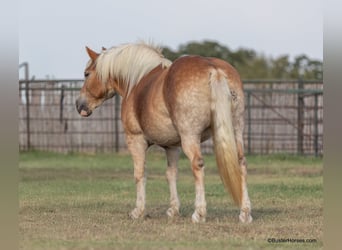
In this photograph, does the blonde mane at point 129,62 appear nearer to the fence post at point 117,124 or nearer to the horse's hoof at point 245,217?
the horse's hoof at point 245,217

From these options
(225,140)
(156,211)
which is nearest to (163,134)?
(225,140)

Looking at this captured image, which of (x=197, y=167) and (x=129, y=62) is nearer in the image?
(x=197, y=167)

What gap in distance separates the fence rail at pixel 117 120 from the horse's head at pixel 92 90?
44.0 ft

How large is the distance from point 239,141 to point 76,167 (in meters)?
11.1

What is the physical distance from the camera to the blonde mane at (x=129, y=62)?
9.73m

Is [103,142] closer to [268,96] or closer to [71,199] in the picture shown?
[268,96]

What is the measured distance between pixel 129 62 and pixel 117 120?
1477 centimetres

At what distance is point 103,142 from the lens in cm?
2486

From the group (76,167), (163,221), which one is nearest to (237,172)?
(163,221)

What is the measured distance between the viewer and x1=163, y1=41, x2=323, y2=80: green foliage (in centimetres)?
4371

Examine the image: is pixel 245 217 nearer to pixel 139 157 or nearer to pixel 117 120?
pixel 139 157

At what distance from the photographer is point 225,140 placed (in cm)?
839

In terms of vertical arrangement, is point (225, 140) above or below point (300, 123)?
above

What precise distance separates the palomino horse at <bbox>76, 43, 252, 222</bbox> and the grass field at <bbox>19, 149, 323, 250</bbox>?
546 mm
